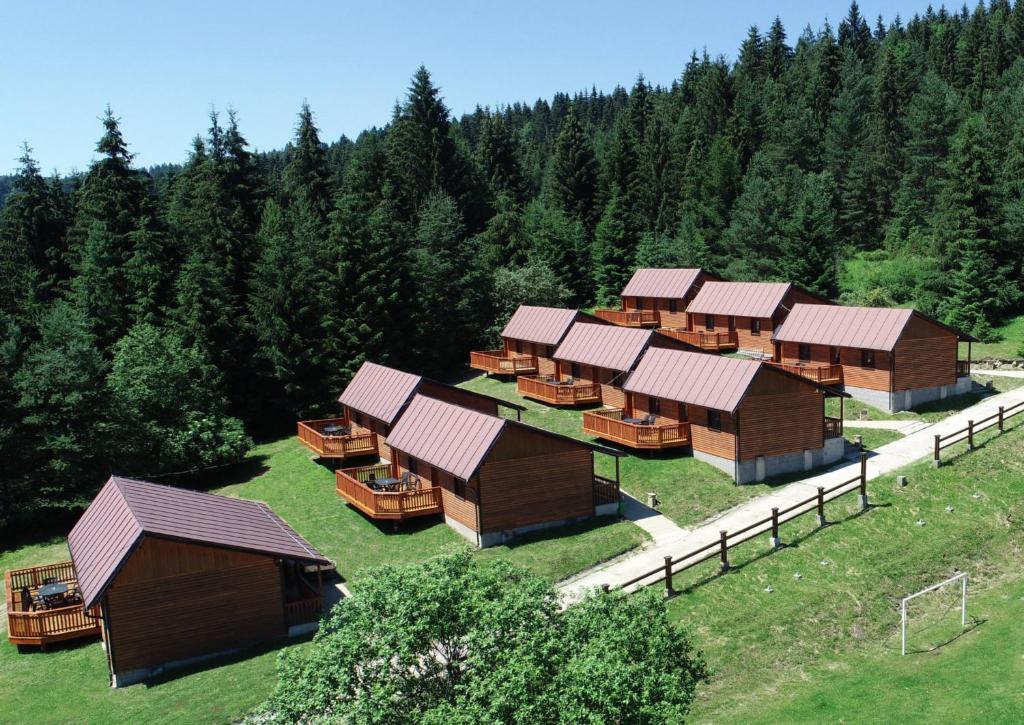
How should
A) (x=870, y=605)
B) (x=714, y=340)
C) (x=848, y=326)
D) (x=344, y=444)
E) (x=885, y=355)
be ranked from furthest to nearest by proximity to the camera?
(x=714, y=340), (x=848, y=326), (x=885, y=355), (x=344, y=444), (x=870, y=605)

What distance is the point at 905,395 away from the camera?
4053 cm

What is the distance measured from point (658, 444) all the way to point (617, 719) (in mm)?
24194

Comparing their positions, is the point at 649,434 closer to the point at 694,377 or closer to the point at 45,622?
the point at 694,377

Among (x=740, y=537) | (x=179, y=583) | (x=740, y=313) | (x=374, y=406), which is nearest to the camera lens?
(x=179, y=583)

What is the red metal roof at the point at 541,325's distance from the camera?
4903 cm

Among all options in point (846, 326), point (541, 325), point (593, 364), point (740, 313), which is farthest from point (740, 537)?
point (740, 313)

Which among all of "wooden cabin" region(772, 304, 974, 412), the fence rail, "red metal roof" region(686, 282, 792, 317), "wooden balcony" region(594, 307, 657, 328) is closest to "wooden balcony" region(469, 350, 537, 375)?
"wooden balcony" region(594, 307, 657, 328)

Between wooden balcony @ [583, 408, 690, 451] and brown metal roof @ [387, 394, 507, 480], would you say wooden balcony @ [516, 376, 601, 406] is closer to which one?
wooden balcony @ [583, 408, 690, 451]

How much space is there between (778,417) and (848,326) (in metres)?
11.1

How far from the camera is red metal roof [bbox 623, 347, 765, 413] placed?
33.4 meters

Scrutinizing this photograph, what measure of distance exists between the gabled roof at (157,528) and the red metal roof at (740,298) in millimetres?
33442

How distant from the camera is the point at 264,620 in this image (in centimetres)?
2436

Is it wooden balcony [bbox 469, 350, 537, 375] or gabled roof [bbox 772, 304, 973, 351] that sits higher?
gabled roof [bbox 772, 304, 973, 351]

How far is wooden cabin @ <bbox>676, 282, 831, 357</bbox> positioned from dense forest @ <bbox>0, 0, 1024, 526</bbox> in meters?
9.39
